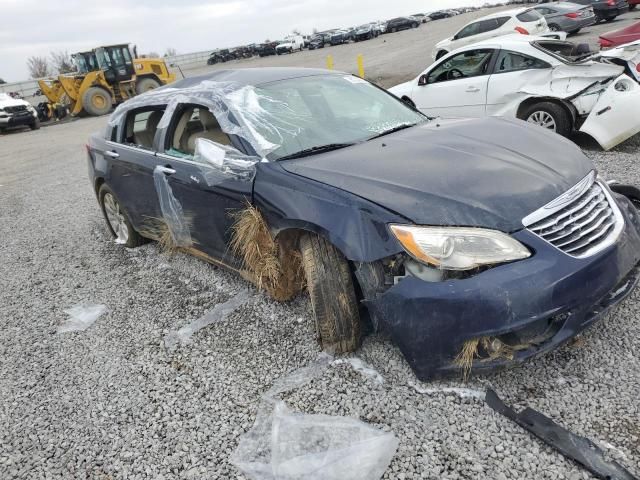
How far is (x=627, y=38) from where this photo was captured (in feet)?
28.5

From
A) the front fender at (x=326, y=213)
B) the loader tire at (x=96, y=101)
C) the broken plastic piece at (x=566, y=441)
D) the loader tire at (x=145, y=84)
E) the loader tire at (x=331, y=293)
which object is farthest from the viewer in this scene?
the loader tire at (x=145, y=84)

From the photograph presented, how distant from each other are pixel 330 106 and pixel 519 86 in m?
3.85

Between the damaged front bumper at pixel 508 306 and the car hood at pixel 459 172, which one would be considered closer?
the damaged front bumper at pixel 508 306

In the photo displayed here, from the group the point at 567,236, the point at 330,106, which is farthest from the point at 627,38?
the point at 567,236

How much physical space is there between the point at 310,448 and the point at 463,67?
626cm

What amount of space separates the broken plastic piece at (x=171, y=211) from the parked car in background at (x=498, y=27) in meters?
13.2

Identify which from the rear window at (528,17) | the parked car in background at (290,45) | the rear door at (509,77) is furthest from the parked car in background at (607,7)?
the parked car in background at (290,45)

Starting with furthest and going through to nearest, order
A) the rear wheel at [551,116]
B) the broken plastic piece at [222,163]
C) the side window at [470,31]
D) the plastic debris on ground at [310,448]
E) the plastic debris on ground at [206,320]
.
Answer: the side window at [470,31], the rear wheel at [551,116], the plastic debris on ground at [206,320], the broken plastic piece at [222,163], the plastic debris on ground at [310,448]

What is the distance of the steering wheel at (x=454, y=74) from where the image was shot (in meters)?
7.24

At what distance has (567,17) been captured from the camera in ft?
62.0

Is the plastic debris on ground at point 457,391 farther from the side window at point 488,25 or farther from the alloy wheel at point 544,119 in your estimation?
the side window at point 488,25

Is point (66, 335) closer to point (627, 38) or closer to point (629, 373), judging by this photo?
point (629, 373)

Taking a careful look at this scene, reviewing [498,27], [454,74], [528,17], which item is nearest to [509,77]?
[454,74]

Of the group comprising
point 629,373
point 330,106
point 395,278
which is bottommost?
point 629,373
